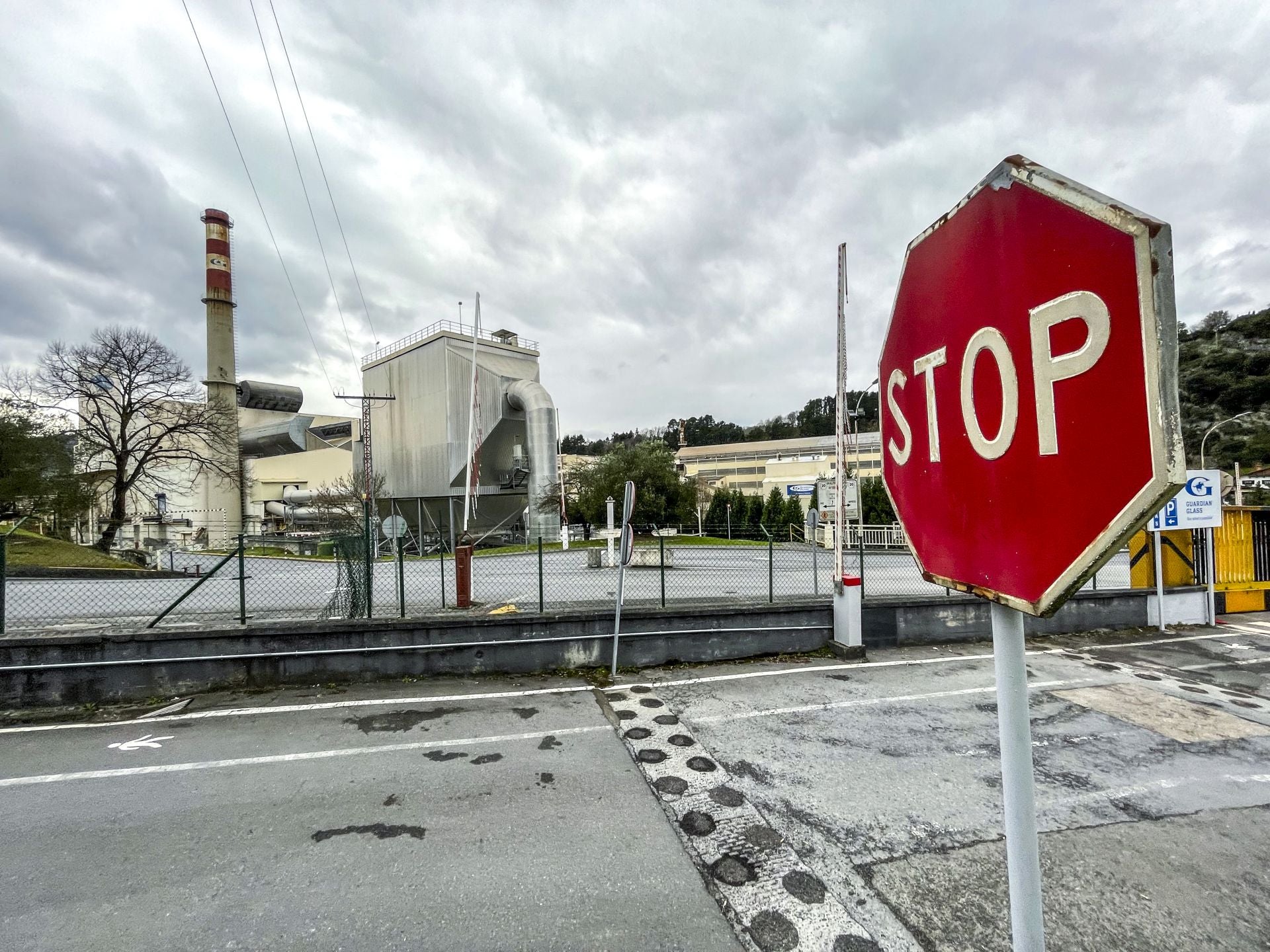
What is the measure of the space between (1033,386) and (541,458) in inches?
1222

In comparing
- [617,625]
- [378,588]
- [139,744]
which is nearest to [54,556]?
[378,588]

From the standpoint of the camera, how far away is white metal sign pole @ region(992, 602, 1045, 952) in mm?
1021

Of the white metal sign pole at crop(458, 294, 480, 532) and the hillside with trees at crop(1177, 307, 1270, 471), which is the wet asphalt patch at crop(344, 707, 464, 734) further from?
the hillside with trees at crop(1177, 307, 1270, 471)

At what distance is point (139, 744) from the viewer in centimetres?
482

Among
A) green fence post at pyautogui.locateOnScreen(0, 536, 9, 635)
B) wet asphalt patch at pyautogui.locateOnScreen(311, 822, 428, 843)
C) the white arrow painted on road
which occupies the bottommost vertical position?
wet asphalt patch at pyautogui.locateOnScreen(311, 822, 428, 843)

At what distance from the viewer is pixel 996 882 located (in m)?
2.94

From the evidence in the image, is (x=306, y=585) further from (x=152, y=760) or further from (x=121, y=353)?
(x=121, y=353)

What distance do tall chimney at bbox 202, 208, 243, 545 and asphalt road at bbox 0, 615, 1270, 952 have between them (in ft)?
122

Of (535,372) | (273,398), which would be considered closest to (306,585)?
(535,372)

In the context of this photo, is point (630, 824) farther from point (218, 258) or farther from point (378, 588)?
point (218, 258)

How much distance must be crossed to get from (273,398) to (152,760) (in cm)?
5514

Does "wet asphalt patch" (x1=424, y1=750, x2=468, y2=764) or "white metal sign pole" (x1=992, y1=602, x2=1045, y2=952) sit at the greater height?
"white metal sign pole" (x1=992, y1=602, x2=1045, y2=952)

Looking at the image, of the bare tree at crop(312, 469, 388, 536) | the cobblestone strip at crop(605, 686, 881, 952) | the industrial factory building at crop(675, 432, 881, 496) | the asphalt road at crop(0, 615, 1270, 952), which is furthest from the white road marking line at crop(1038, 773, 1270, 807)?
the industrial factory building at crop(675, 432, 881, 496)

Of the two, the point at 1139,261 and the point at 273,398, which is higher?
the point at 273,398
